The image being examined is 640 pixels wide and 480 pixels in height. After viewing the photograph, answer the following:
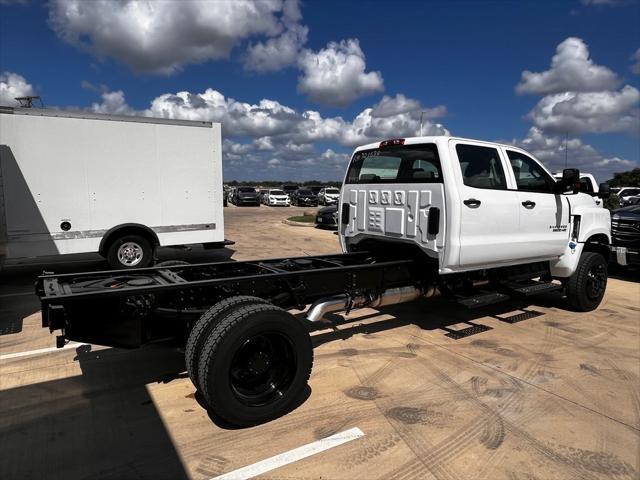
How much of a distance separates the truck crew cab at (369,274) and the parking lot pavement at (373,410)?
45 centimetres

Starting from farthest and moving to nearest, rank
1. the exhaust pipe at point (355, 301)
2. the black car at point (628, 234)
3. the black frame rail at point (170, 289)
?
Answer: the black car at point (628, 234) → the exhaust pipe at point (355, 301) → the black frame rail at point (170, 289)

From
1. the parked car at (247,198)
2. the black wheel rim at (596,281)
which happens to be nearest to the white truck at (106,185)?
the black wheel rim at (596,281)

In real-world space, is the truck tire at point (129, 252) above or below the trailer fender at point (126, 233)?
below

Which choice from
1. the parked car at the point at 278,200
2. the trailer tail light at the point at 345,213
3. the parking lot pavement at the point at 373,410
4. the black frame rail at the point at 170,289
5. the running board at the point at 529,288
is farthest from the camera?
the parked car at the point at 278,200

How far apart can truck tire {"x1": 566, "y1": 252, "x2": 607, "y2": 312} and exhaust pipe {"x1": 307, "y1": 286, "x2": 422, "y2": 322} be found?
8.96ft

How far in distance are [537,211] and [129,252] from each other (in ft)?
23.9

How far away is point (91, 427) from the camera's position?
334 centimetres

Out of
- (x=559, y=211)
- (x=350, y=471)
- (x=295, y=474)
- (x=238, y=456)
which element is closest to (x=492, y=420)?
(x=350, y=471)

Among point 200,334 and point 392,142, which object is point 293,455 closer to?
point 200,334

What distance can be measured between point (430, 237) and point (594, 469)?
2.58 meters

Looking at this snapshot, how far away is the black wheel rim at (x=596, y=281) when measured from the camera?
21.9ft

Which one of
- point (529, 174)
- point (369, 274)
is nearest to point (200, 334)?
point (369, 274)

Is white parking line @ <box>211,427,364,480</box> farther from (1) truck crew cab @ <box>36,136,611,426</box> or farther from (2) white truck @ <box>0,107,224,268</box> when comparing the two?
(2) white truck @ <box>0,107,224,268</box>

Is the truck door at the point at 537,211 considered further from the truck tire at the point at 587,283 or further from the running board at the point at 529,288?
the truck tire at the point at 587,283
